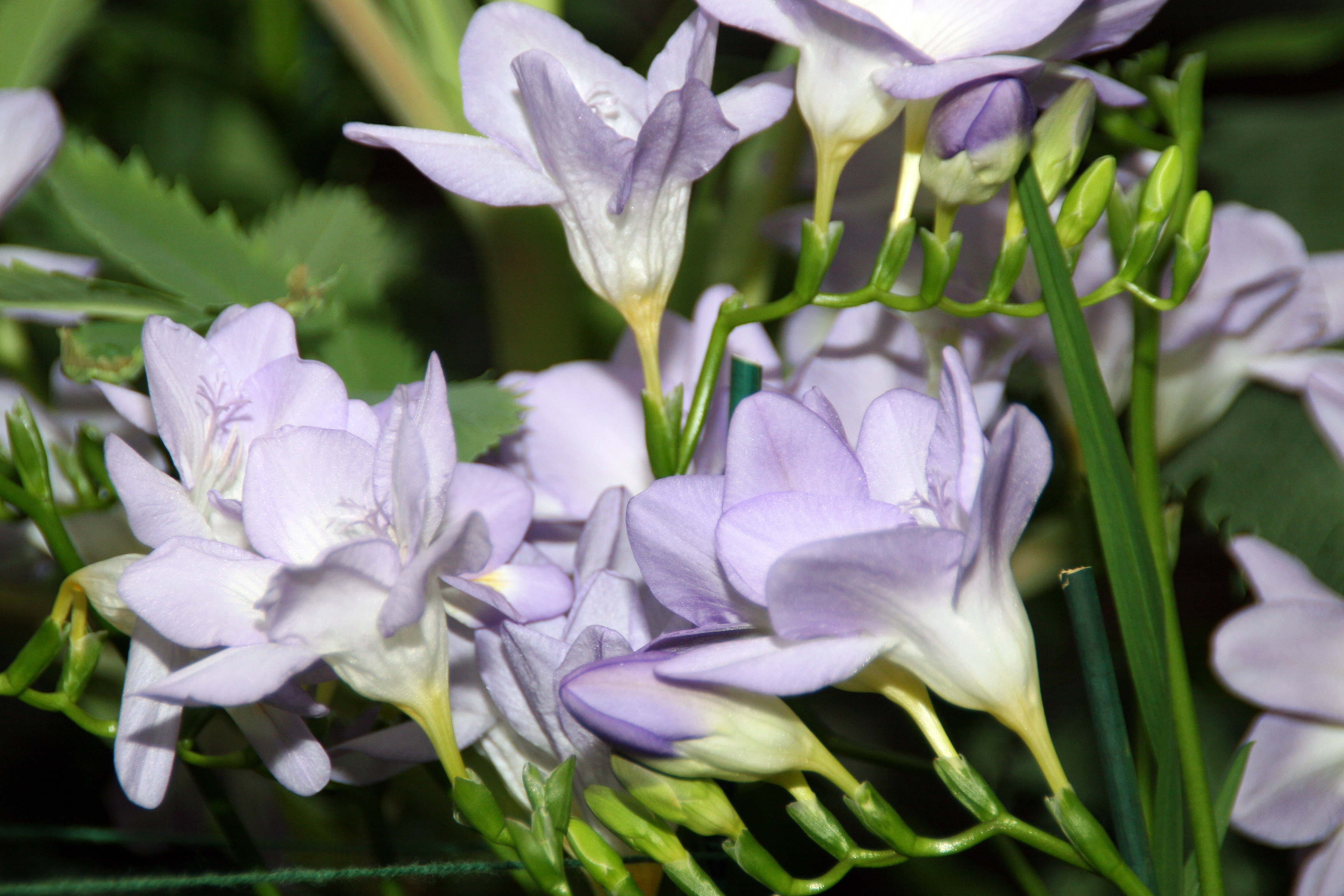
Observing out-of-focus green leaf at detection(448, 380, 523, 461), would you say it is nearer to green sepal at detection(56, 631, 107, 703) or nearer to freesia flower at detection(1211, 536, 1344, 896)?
green sepal at detection(56, 631, 107, 703)

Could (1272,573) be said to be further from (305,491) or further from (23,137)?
(23,137)

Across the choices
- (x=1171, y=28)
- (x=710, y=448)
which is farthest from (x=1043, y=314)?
(x=1171, y=28)

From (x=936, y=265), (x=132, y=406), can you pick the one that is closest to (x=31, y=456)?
(x=132, y=406)

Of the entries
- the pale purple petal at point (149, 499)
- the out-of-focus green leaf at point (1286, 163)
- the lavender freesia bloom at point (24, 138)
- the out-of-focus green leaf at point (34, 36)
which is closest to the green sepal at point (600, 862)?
the pale purple petal at point (149, 499)

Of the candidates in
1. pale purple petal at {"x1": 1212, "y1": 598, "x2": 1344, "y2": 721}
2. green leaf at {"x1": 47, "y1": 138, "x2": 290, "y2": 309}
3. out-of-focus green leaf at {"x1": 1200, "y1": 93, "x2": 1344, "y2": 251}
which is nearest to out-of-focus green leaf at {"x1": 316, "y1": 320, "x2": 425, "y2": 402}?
green leaf at {"x1": 47, "y1": 138, "x2": 290, "y2": 309}

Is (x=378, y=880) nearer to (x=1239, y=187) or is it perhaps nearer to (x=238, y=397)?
(x=238, y=397)

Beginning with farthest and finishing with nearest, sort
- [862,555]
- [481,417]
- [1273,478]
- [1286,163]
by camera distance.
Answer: [1286,163], [1273,478], [481,417], [862,555]

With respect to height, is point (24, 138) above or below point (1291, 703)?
above
